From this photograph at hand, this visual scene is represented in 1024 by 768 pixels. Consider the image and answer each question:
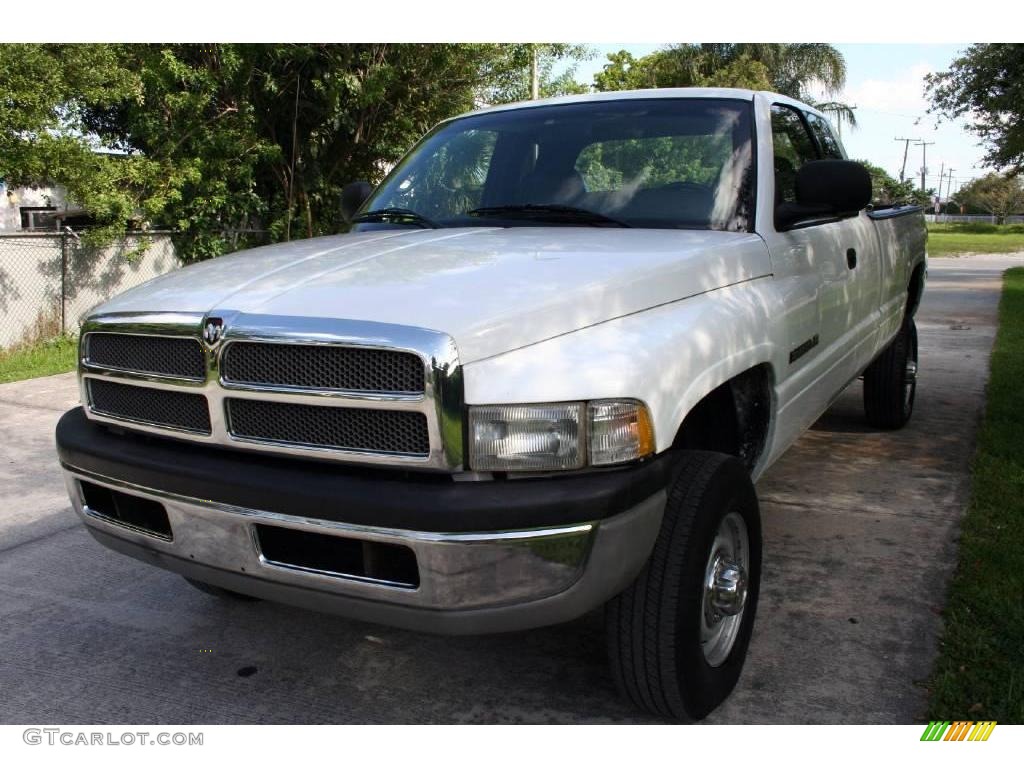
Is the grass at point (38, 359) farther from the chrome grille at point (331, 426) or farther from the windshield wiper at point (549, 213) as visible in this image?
the chrome grille at point (331, 426)

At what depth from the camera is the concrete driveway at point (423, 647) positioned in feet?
9.31

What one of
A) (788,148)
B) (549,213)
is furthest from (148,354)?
(788,148)

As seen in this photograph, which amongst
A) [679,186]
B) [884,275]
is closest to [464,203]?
[679,186]

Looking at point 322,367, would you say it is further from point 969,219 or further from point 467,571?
point 969,219

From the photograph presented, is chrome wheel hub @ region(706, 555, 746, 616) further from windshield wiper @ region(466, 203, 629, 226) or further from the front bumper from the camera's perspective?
windshield wiper @ region(466, 203, 629, 226)

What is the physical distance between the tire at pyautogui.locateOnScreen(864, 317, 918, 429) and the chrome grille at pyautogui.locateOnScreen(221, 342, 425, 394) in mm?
4279

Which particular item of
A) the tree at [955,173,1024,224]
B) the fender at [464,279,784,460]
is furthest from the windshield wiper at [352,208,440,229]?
the tree at [955,173,1024,224]

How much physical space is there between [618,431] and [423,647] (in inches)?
54.1

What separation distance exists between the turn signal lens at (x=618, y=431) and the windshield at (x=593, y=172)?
1226 mm

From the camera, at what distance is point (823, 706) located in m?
2.78

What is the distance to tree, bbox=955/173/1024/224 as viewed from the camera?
78.1 m

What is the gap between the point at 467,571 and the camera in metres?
2.19

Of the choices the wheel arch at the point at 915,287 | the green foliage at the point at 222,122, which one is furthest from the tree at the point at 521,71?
the wheel arch at the point at 915,287

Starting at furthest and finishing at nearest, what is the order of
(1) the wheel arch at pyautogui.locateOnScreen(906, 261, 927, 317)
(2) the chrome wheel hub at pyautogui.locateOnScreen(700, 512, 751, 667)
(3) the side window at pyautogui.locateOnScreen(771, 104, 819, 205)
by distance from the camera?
(1) the wheel arch at pyautogui.locateOnScreen(906, 261, 927, 317), (3) the side window at pyautogui.locateOnScreen(771, 104, 819, 205), (2) the chrome wheel hub at pyautogui.locateOnScreen(700, 512, 751, 667)
